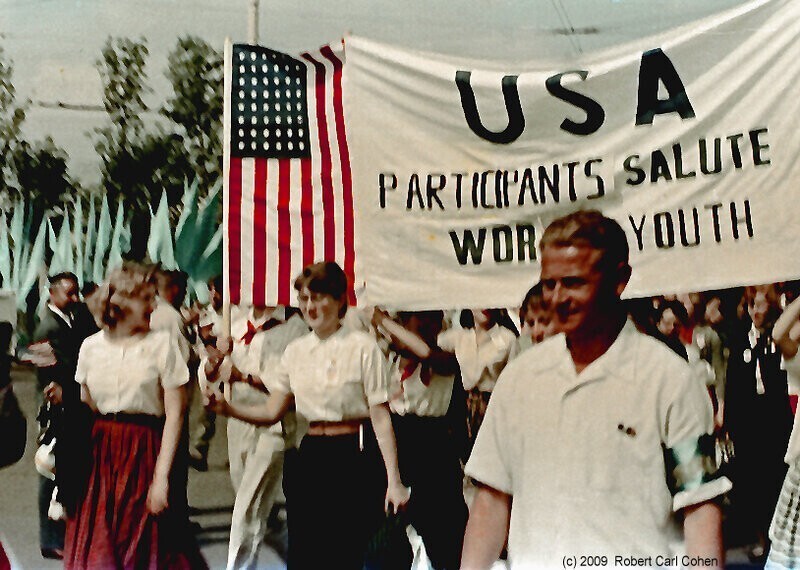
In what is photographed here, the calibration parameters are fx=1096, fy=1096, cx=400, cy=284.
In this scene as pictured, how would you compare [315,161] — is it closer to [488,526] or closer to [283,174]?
[283,174]

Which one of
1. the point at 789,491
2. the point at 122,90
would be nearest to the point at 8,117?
the point at 122,90

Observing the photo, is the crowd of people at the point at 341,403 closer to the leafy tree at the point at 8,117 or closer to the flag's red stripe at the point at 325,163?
the flag's red stripe at the point at 325,163

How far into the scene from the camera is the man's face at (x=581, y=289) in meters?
3.93

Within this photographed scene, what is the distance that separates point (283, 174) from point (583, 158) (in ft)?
4.07

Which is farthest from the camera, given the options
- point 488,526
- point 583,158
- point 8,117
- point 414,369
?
point 414,369

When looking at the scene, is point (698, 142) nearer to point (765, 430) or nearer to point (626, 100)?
point (626, 100)

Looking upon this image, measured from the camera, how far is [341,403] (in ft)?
14.4

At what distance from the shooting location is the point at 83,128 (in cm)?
440

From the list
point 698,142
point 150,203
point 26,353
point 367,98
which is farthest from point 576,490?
point 26,353

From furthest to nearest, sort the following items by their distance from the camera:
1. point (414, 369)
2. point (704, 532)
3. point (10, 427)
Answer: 1. point (414, 369)
2. point (10, 427)
3. point (704, 532)

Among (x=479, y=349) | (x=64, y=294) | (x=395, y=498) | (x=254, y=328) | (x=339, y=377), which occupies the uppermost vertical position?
(x=64, y=294)

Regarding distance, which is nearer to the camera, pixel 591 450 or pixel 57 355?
pixel 591 450

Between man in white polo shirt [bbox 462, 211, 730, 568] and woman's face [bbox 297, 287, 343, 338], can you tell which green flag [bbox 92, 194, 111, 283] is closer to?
woman's face [bbox 297, 287, 343, 338]

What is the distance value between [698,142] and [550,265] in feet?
2.46
